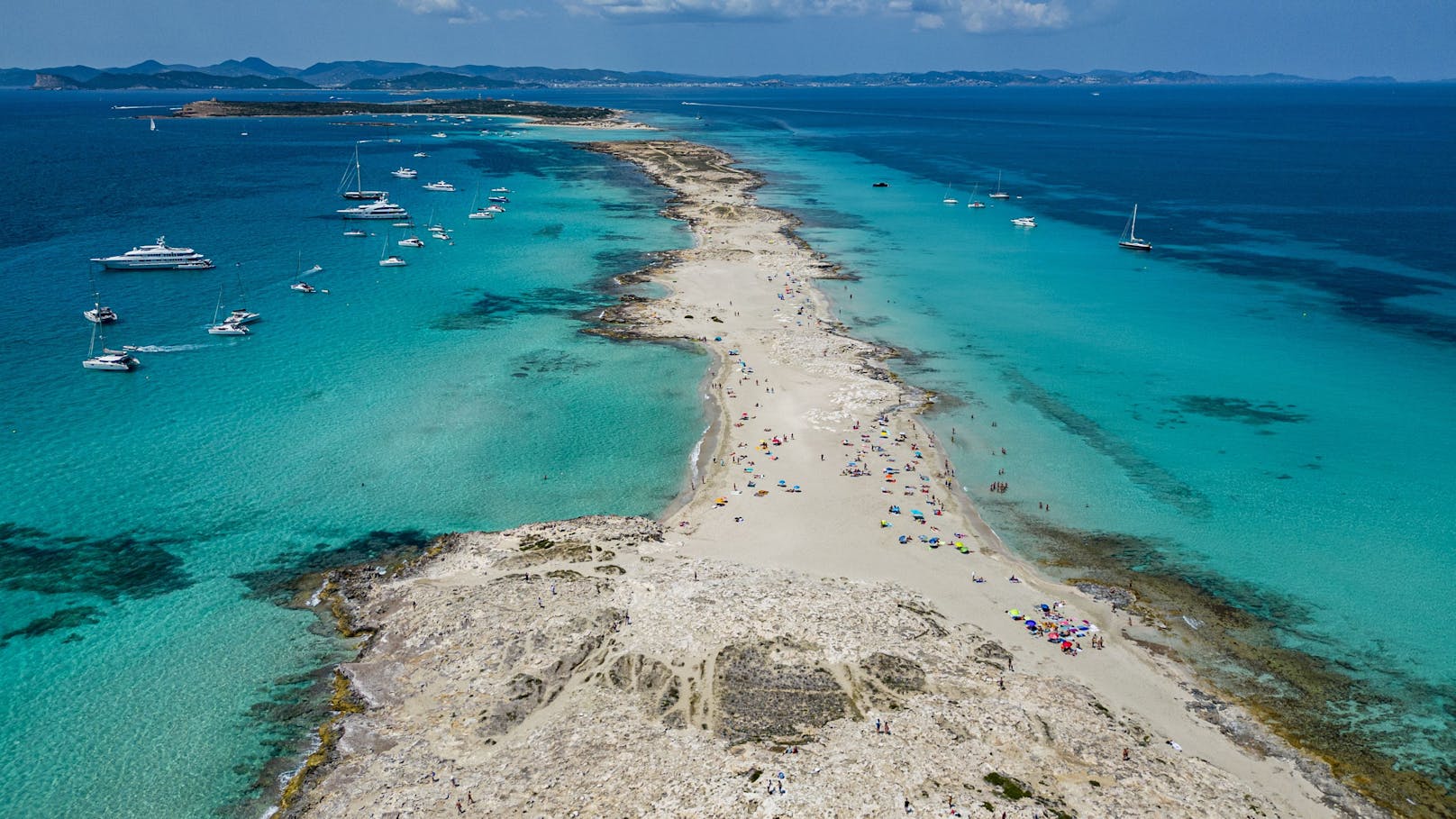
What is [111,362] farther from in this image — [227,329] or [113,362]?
[227,329]

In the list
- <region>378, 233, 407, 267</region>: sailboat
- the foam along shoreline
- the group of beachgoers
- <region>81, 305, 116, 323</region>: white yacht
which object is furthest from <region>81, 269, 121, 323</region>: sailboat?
the group of beachgoers

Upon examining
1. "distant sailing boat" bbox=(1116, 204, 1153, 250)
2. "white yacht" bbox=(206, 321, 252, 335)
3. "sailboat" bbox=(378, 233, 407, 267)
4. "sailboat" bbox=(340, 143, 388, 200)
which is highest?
"sailboat" bbox=(340, 143, 388, 200)

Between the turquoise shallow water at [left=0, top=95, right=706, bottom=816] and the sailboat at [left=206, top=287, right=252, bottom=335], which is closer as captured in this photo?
the turquoise shallow water at [left=0, top=95, right=706, bottom=816]

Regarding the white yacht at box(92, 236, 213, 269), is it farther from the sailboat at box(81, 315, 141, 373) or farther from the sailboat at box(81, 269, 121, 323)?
the sailboat at box(81, 315, 141, 373)

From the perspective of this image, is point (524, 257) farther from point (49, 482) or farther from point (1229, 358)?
point (1229, 358)

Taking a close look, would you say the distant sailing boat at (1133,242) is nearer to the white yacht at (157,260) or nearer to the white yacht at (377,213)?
the white yacht at (377,213)

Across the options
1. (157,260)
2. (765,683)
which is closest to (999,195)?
(157,260)
